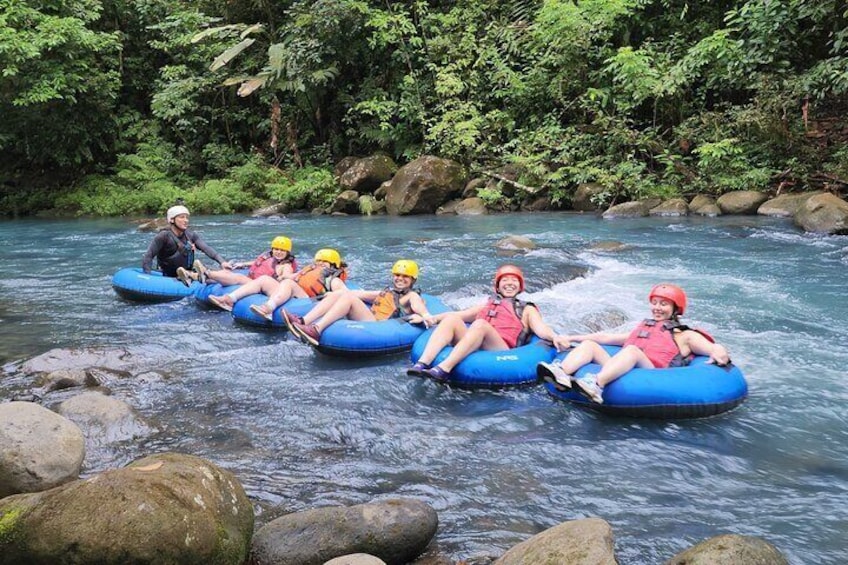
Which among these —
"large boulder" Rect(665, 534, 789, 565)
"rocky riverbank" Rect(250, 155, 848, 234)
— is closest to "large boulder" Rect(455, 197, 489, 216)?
"rocky riverbank" Rect(250, 155, 848, 234)

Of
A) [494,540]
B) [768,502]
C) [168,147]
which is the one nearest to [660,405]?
[768,502]

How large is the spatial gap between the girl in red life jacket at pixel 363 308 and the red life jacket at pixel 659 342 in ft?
6.37

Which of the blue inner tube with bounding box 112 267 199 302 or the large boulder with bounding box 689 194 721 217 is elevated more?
the large boulder with bounding box 689 194 721 217

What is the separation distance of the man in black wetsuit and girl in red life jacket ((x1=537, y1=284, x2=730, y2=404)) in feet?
15.8

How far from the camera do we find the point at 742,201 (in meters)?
13.5

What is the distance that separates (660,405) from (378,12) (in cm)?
1576

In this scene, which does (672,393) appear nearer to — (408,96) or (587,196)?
(587,196)

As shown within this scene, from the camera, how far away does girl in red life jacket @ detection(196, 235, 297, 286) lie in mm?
7586

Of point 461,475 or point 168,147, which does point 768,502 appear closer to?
point 461,475

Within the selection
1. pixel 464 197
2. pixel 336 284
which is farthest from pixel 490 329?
pixel 464 197

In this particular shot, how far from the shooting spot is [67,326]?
23.8 feet

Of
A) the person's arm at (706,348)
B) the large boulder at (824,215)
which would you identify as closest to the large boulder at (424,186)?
the large boulder at (824,215)

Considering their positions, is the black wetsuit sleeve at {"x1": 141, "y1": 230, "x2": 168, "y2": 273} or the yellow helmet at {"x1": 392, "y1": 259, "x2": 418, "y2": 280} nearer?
the yellow helmet at {"x1": 392, "y1": 259, "x2": 418, "y2": 280}

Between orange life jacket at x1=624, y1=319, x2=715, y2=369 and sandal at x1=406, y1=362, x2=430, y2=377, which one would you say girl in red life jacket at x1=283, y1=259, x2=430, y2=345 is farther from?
orange life jacket at x1=624, y1=319, x2=715, y2=369
